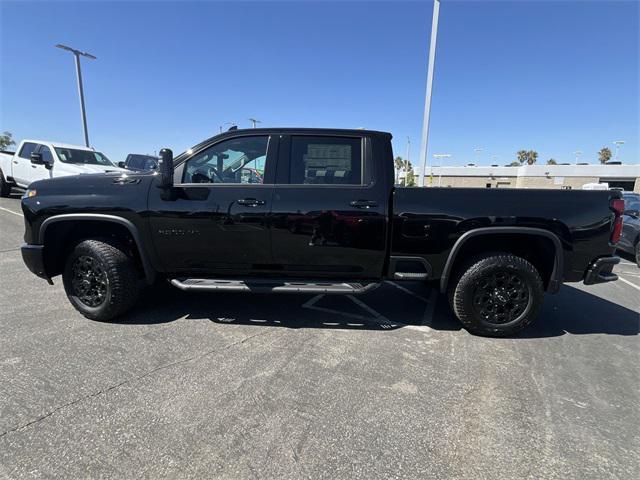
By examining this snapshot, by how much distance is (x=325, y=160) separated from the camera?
3.76m

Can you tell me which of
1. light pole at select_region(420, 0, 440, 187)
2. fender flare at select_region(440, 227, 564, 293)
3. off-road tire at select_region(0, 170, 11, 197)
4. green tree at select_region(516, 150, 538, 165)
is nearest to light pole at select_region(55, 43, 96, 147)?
off-road tire at select_region(0, 170, 11, 197)

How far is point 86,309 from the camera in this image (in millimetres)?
3840

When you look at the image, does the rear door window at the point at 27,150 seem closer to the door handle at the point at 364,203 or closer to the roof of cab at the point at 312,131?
the roof of cab at the point at 312,131

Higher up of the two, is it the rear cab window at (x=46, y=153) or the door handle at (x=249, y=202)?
the rear cab window at (x=46, y=153)

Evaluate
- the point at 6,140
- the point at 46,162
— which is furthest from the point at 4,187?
the point at 6,140

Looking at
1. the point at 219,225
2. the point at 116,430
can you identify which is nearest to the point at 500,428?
the point at 116,430

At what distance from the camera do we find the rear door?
11.7 ft

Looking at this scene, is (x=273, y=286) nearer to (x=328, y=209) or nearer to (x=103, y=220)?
(x=328, y=209)

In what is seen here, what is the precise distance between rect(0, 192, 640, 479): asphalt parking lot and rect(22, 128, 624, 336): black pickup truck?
19.3 inches

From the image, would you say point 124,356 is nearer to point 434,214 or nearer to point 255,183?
point 255,183

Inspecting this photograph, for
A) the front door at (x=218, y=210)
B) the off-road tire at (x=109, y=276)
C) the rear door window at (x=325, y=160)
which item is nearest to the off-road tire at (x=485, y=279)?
the rear door window at (x=325, y=160)

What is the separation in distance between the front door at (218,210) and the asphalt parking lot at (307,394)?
72 cm

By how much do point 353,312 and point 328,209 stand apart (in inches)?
55.8

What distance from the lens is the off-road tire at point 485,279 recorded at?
3.60m
